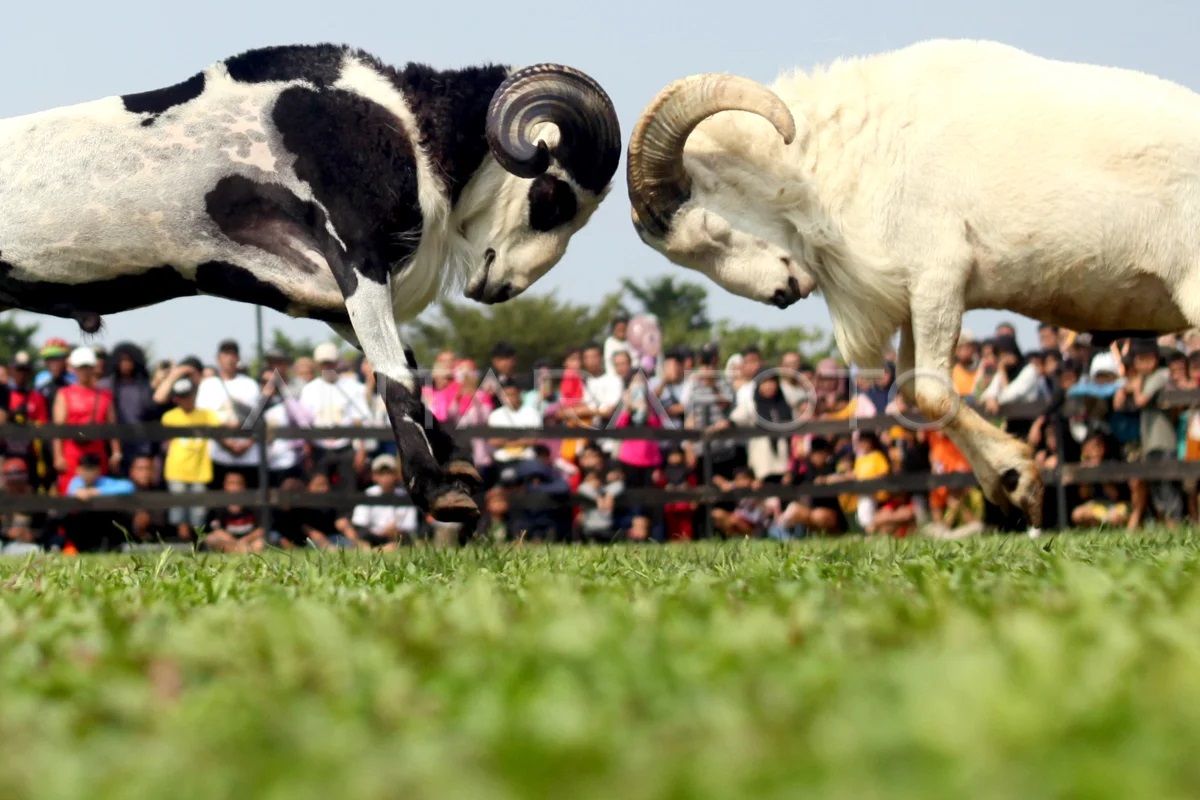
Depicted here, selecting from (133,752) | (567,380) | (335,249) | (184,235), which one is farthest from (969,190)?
(567,380)

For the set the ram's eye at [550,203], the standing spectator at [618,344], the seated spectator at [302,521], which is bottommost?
the seated spectator at [302,521]

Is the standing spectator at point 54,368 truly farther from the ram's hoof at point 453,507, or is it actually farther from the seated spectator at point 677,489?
the ram's hoof at point 453,507

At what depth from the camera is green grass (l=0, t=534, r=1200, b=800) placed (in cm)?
166

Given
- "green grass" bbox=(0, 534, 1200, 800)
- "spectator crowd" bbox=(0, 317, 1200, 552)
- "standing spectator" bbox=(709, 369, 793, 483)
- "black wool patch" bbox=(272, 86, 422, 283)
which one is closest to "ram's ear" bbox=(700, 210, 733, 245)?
"black wool patch" bbox=(272, 86, 422, 283)

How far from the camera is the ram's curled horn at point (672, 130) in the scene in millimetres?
7684

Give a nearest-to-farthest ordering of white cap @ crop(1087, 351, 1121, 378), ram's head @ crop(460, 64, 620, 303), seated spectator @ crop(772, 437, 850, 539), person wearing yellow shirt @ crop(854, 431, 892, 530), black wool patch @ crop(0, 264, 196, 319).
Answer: black wool patch @ crop(0, 264, 196, 319)
ram's head @ crop(460, 64, 620, 303)
white cap @ crop(1087, 351, 1121, 378)
person wearing yellow shirt @ crop(854, 431, 892, 530)
seated spectator @ crop(772, 437, 850, 539)

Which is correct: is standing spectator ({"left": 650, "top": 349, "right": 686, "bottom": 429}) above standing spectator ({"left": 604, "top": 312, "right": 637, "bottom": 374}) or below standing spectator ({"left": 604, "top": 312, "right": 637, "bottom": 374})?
below

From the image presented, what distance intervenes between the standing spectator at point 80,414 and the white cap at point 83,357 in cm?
2

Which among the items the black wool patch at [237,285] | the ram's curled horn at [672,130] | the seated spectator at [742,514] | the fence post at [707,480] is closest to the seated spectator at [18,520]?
the fence post at [707,480]

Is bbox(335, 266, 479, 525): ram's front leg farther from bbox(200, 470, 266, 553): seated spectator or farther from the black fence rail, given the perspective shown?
bbox(200, 470, 266, 553): seated spectator

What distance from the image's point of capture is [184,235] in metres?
7.16

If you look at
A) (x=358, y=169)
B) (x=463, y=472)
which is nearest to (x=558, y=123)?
(x=358, y=169)

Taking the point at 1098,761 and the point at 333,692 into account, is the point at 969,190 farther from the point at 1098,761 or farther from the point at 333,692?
the point at 1098,761

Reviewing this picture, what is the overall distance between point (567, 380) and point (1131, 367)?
5092 millimetres
